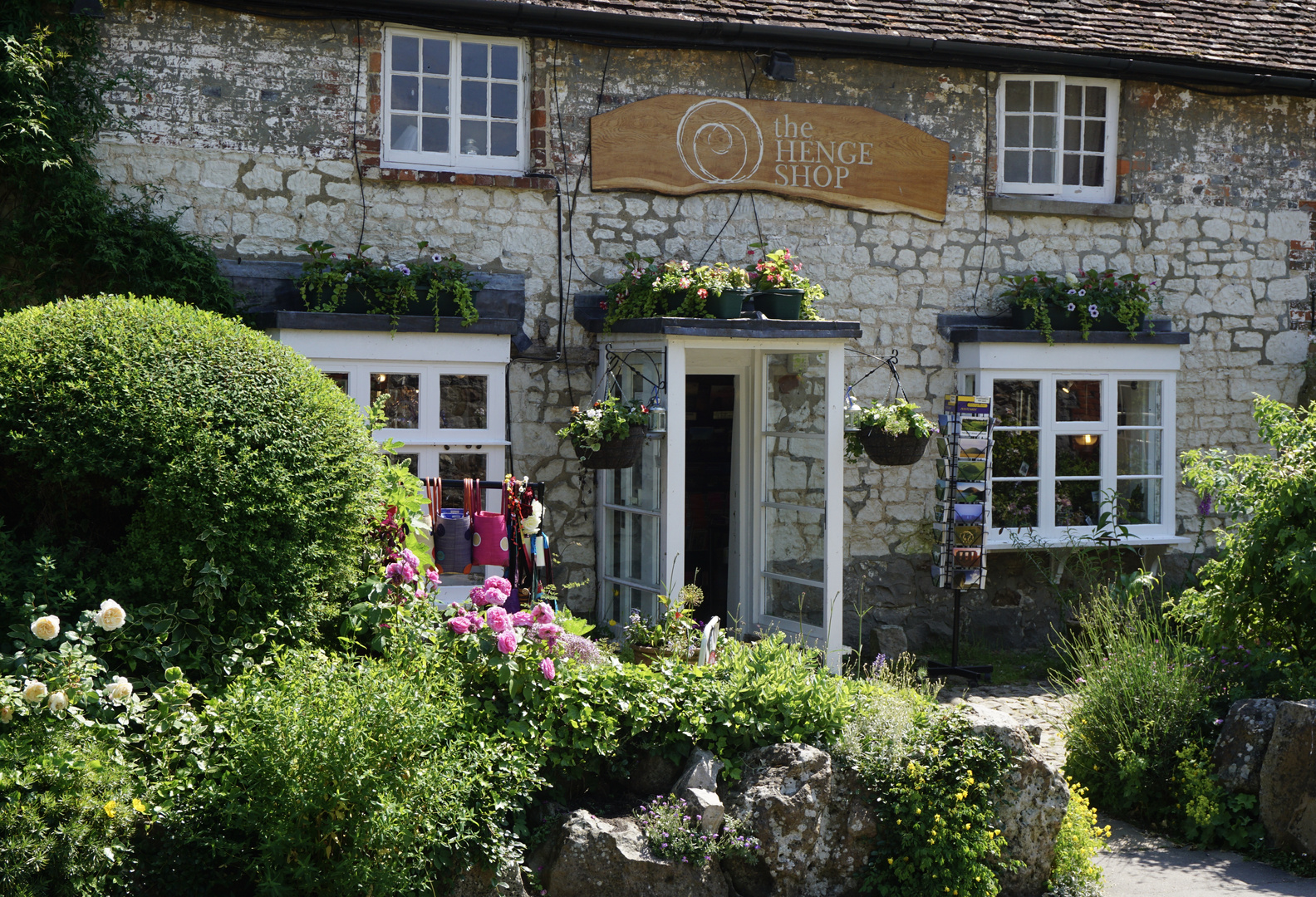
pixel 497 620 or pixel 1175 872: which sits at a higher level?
pixel 497 620

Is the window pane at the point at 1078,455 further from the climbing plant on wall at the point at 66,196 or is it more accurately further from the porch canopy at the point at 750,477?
the climbing plant on wall at the point at 66,196

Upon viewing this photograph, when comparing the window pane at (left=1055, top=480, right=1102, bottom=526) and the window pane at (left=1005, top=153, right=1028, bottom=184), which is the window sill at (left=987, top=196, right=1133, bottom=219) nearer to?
the window pane at (left=1005, top=153, right=1028, bottom=184)

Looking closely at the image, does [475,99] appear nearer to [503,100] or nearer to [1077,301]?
[503,100]

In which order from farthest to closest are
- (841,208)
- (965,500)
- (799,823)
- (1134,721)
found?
1. (841,208)
2. (965,500)
3. (1134,721)
4. (799,823)

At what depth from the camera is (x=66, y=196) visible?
7039 millimetres

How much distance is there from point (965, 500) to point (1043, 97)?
3.43 meters

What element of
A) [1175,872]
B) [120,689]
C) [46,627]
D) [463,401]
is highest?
[463,401]

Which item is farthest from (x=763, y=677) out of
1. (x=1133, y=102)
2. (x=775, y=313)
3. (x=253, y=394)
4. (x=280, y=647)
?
(x=1133, y=102)

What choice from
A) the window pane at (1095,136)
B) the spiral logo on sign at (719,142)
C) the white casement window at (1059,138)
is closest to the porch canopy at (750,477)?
the spiral logo on sign at (719,142)

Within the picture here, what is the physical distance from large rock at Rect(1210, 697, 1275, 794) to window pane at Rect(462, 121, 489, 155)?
584cm

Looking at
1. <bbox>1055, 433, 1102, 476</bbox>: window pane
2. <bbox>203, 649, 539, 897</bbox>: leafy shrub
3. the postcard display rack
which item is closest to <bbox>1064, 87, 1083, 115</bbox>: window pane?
<bbox>1055, 433, 1102, 476</bbox>: window pane

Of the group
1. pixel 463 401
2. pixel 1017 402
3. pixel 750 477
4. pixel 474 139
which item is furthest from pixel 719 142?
pixel 1017 402

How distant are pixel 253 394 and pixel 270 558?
0.70 m

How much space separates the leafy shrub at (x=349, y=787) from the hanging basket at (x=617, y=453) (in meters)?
3.34
